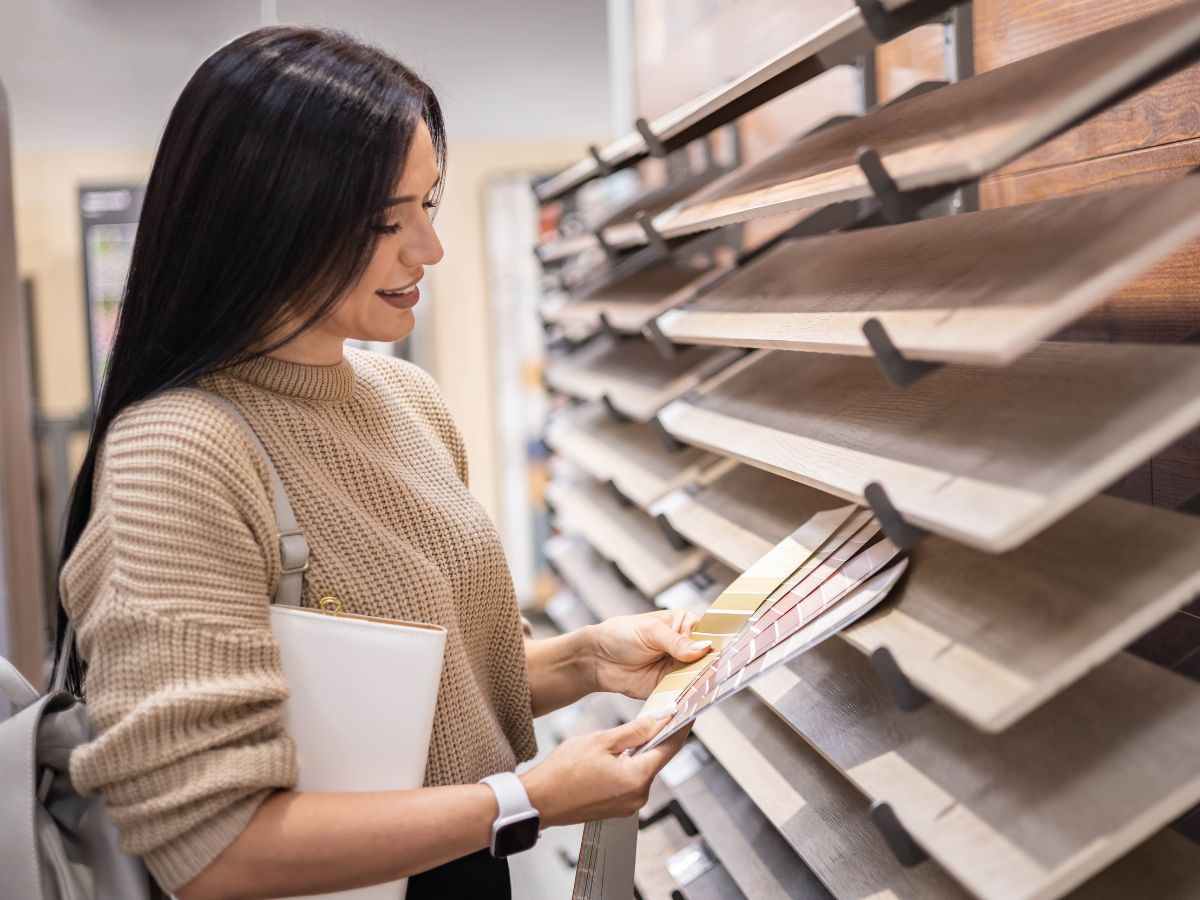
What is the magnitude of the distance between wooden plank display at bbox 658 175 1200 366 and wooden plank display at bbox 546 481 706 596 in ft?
1.63

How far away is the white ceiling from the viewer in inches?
178

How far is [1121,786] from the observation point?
82cm

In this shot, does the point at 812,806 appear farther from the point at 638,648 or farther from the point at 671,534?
the point at 671,534

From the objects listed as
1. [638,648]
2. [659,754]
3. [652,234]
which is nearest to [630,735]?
[659,754]

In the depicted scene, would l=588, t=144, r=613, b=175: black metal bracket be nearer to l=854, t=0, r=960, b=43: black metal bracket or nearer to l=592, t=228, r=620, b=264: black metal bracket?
l=592, t=228, r=620, b=264: black metal bracket

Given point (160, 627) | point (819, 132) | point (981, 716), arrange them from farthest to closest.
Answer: point (819, 132) → point (160, 627) → point (981, 716)

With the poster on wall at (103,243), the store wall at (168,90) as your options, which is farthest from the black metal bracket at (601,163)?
the poster on wall at (103,243)

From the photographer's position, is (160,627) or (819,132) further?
(819,132)

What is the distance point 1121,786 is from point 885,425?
1.29 ft

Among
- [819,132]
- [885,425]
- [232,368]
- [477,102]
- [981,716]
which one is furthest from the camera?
[477,102]

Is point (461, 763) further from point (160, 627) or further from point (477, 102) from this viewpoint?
point (477, 102)

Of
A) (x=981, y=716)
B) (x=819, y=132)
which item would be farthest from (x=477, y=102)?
(x=981, y=716)

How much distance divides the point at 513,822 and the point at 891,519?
1.55ft

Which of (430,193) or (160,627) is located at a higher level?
(430,193)
